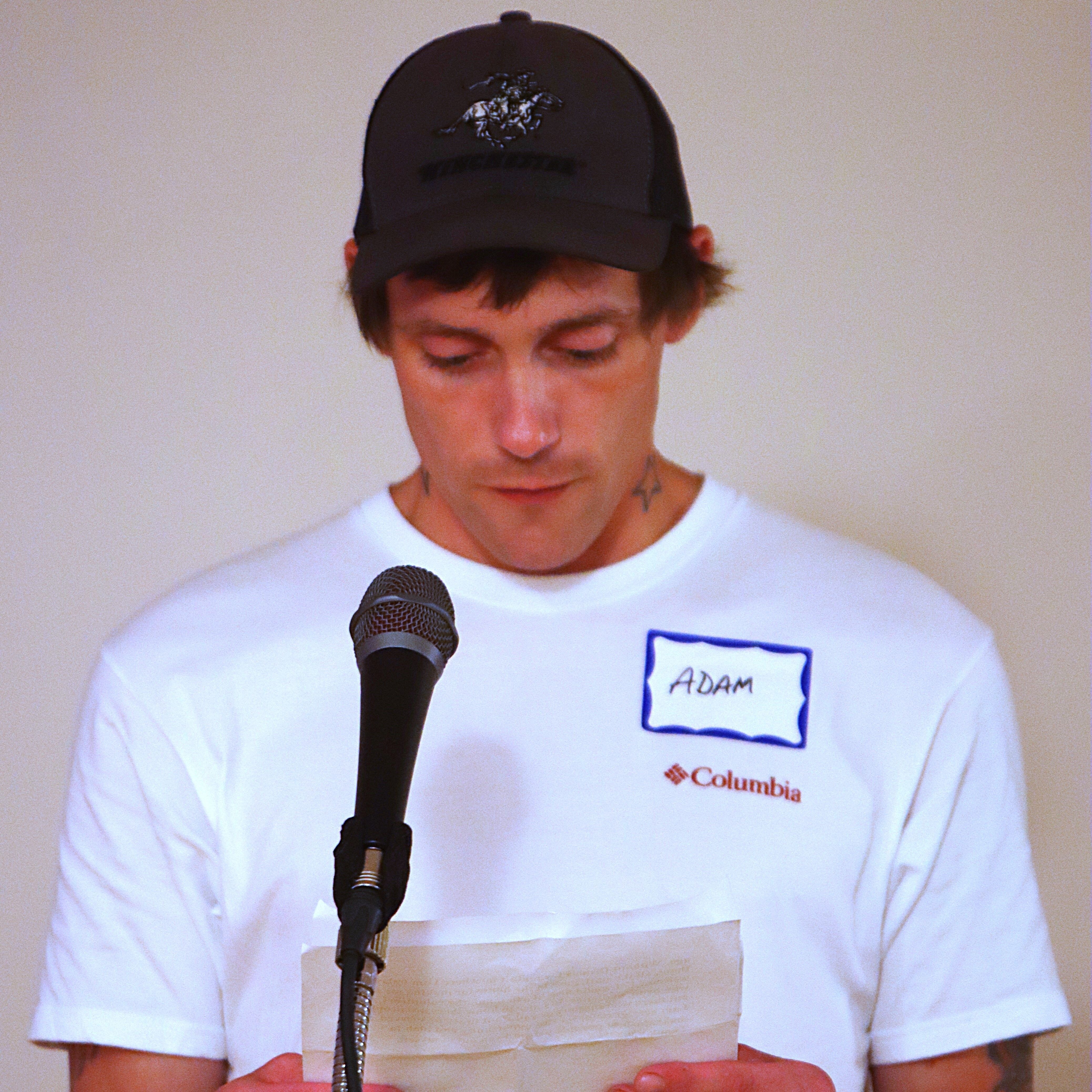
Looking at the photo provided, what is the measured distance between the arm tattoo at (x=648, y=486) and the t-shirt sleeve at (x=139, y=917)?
1.70ft

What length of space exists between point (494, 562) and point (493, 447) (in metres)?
0.18

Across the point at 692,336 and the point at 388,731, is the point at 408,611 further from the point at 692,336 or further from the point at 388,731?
the point at 692,336

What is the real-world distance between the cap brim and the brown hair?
2cm

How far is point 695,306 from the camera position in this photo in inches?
55.4

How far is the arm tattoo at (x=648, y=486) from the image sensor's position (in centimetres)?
143

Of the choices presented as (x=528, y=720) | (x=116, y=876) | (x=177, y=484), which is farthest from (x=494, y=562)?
(x=177, y=484)

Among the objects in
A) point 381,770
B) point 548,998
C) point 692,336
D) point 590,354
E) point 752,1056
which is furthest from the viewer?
point 692,336

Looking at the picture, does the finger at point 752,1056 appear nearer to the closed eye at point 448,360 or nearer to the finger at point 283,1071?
the finger at point 283,1071

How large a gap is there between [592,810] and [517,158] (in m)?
0.58

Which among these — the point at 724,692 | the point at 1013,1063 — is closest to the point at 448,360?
the point at 724,692

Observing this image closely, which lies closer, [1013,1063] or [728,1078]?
[728,1078]

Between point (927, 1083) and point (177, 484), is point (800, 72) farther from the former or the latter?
point (927, 1083)

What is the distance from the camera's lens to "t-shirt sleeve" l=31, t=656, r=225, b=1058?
1.28 meters

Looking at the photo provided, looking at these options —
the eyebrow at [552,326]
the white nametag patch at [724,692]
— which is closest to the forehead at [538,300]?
the eyebrow at [552,326]
